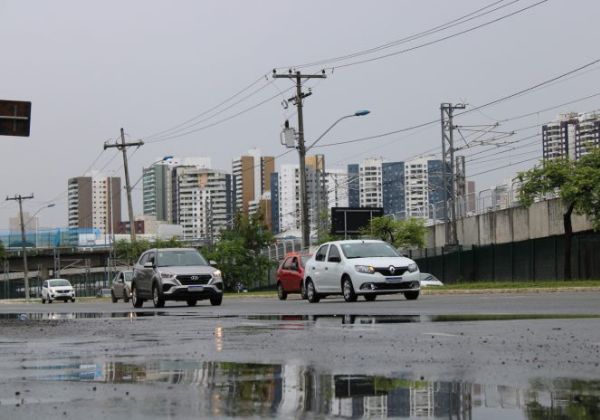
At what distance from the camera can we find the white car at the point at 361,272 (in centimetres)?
2983

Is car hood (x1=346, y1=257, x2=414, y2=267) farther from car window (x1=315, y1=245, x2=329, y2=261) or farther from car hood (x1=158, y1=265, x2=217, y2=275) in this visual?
car hood (x1=158, y1=265, x2=217, y2=275)

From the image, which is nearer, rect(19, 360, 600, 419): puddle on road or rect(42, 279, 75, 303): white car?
rect(19, 360, 600, 419): puddle on road

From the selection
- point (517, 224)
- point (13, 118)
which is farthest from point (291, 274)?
point (517, 224)

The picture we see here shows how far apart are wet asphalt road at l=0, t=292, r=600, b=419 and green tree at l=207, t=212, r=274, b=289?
2504 inches

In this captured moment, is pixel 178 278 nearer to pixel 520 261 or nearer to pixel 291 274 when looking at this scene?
pixel 291 274

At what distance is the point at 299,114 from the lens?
57.3m

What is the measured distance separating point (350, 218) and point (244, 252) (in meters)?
13.9

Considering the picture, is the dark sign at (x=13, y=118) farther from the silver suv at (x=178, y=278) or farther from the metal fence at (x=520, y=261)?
the metal fence at (x=520, y=261)

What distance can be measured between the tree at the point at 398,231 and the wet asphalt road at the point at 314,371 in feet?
195

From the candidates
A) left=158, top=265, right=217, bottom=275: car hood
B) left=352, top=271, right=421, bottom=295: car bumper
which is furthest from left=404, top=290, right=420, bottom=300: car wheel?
left=158, top=265, right=217, bottom=275: car hood

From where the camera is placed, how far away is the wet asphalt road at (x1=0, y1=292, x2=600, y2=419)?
7.17m

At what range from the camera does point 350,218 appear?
68438 millimetres

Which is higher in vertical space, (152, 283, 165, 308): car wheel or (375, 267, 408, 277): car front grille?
(375, 267, 408, 277): car front grille

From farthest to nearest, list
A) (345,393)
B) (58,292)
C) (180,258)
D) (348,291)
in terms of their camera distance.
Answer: (58,292)
(180,258)
(348,291)
(345,393)
